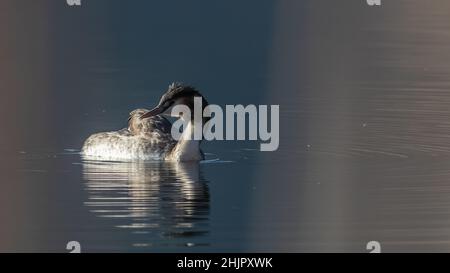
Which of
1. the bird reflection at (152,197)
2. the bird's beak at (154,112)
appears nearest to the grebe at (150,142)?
the bird's beak at (154,112)

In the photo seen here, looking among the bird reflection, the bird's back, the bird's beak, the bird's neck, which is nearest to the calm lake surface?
the bird reflection

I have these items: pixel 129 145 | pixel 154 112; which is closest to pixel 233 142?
pixel 154 112

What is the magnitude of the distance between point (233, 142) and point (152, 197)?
377 centimetres

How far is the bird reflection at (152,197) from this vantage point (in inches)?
628

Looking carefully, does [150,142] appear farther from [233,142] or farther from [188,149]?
[233,142]

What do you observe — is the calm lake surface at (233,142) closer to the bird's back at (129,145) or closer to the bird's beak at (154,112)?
the bird's back at (129,145)

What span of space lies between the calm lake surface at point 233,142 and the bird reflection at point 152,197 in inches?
1.2

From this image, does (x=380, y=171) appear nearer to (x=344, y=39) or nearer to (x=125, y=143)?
(x=125, y=143)

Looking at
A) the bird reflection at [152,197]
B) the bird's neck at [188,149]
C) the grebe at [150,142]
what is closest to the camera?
the bird reflection at [152,197]

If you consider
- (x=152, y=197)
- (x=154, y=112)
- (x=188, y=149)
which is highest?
(x=154, y=112)

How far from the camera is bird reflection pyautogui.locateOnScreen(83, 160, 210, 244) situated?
15.9 metres

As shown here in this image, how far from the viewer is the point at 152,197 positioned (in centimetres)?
1716

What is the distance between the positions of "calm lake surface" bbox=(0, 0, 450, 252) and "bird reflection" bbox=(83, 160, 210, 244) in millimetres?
30

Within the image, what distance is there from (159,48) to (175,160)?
37.7 feet
